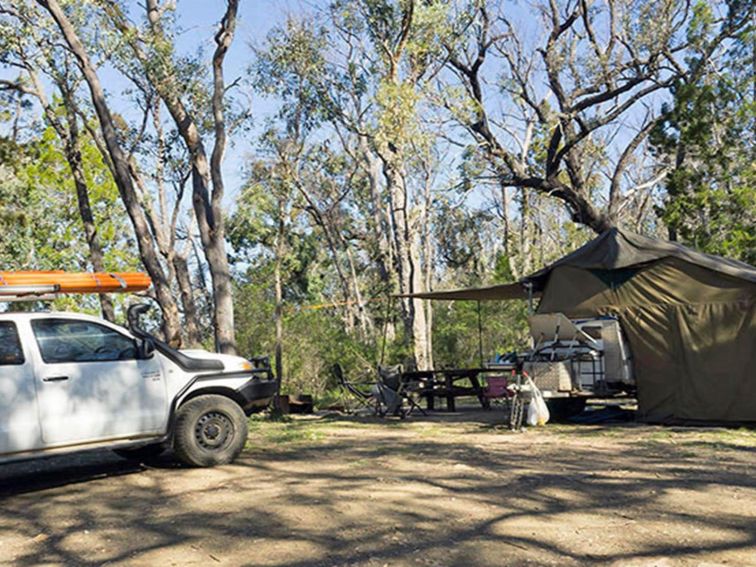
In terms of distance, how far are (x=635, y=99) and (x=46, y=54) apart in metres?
12.6

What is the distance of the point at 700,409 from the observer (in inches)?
424

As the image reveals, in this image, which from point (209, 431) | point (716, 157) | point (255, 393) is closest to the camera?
point (209, 431)

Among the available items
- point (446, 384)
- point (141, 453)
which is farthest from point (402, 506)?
point (446, 384)

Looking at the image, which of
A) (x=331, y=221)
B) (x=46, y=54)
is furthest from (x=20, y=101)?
(x=331, y=221)

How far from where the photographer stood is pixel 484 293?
48.7 feet

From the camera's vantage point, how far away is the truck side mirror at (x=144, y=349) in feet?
24.2

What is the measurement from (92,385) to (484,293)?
29.5ft

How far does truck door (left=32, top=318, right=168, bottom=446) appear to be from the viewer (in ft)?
22.2

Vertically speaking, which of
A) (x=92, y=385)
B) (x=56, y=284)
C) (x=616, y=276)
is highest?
(x=616, y=276)

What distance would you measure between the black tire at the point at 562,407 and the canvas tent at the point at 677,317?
1.02m

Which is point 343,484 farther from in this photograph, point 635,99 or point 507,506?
point 635,99

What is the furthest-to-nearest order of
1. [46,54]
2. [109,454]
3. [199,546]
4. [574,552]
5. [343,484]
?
1. [46,54]
2. [109,454]
3. [343,484]
4. [199,546]
5. [574,552]

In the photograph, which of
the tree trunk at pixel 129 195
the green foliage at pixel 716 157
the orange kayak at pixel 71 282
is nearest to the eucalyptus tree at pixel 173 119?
the tree trunk at pixel 129 195

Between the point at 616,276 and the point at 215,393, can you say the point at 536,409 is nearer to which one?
the point at 616,276
